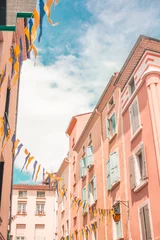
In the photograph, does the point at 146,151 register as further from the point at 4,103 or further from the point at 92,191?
the point at 92,191

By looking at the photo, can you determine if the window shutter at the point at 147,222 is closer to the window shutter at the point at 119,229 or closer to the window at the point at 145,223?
the window at the point at 145,223

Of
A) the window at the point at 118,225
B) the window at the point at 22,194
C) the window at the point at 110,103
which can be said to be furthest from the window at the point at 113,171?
the window at the point at 22,194

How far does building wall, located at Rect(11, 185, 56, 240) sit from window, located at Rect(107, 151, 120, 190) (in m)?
25.0

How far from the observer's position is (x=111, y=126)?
19516mm

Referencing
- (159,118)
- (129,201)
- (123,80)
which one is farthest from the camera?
(123,80)

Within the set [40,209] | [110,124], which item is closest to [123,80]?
[110,124]

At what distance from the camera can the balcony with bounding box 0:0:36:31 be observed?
162 inches

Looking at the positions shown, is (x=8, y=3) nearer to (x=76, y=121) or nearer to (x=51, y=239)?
(x=76, y=121)

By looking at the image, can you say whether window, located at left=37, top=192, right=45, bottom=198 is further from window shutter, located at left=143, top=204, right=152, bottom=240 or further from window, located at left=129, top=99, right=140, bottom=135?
window shutter, located at left=143, top=204, right=152, bottom=240

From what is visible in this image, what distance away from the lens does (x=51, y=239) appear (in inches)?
1631

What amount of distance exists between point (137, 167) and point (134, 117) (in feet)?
8.40

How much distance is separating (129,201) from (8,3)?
498 inches

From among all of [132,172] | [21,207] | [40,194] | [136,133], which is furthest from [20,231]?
[136,133]

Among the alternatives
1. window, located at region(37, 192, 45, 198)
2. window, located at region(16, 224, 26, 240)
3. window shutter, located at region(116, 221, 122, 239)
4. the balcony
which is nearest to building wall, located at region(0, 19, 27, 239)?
the balcony
